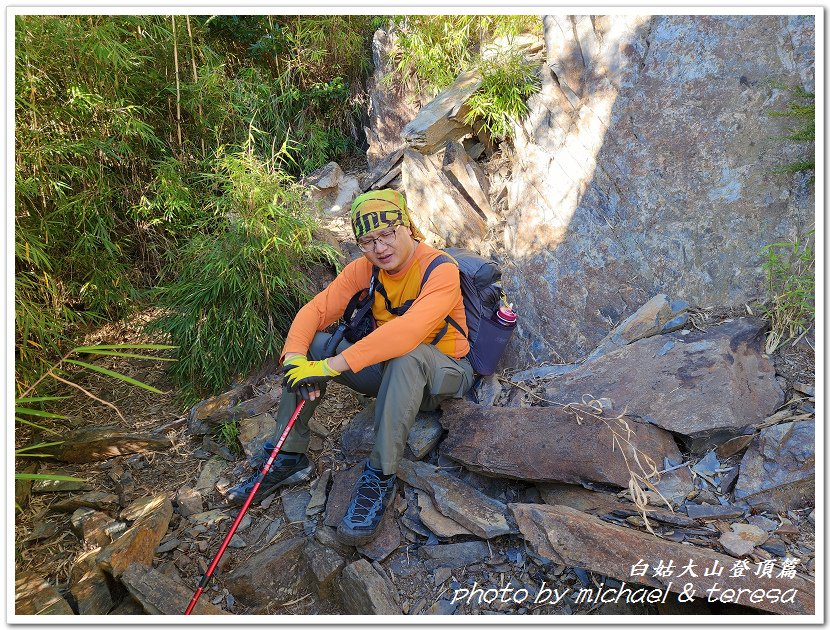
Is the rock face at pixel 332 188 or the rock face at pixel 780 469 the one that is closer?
the rock face at pixel 780 469

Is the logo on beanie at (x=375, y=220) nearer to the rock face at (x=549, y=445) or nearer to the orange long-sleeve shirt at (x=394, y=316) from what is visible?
the orange long-sleeve shirt at (x=394, y=316)

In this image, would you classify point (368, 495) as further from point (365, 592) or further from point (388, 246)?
point (388, 246)

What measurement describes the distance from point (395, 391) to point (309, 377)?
0.48 metres

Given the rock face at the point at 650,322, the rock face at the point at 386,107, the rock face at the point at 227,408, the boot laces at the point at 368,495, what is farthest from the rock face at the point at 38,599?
the rock face at the point at 386,107

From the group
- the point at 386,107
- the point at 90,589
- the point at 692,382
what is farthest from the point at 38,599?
the point at 386,107

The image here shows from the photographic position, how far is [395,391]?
9.51 ft

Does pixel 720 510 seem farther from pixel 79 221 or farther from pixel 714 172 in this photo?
pixel 79 221

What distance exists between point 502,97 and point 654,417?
9.85 ft

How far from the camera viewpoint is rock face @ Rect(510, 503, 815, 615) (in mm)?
2123

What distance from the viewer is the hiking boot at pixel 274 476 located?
3.22 metres

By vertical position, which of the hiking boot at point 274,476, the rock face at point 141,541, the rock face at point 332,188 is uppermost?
the rock face at point 332,188

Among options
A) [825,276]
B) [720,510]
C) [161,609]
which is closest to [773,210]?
[825,276]

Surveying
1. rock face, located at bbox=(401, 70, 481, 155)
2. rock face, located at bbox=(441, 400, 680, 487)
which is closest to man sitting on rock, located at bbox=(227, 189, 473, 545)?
rock face, located at bbox=(441, 400, 680, 487)

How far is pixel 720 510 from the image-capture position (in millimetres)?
2510
